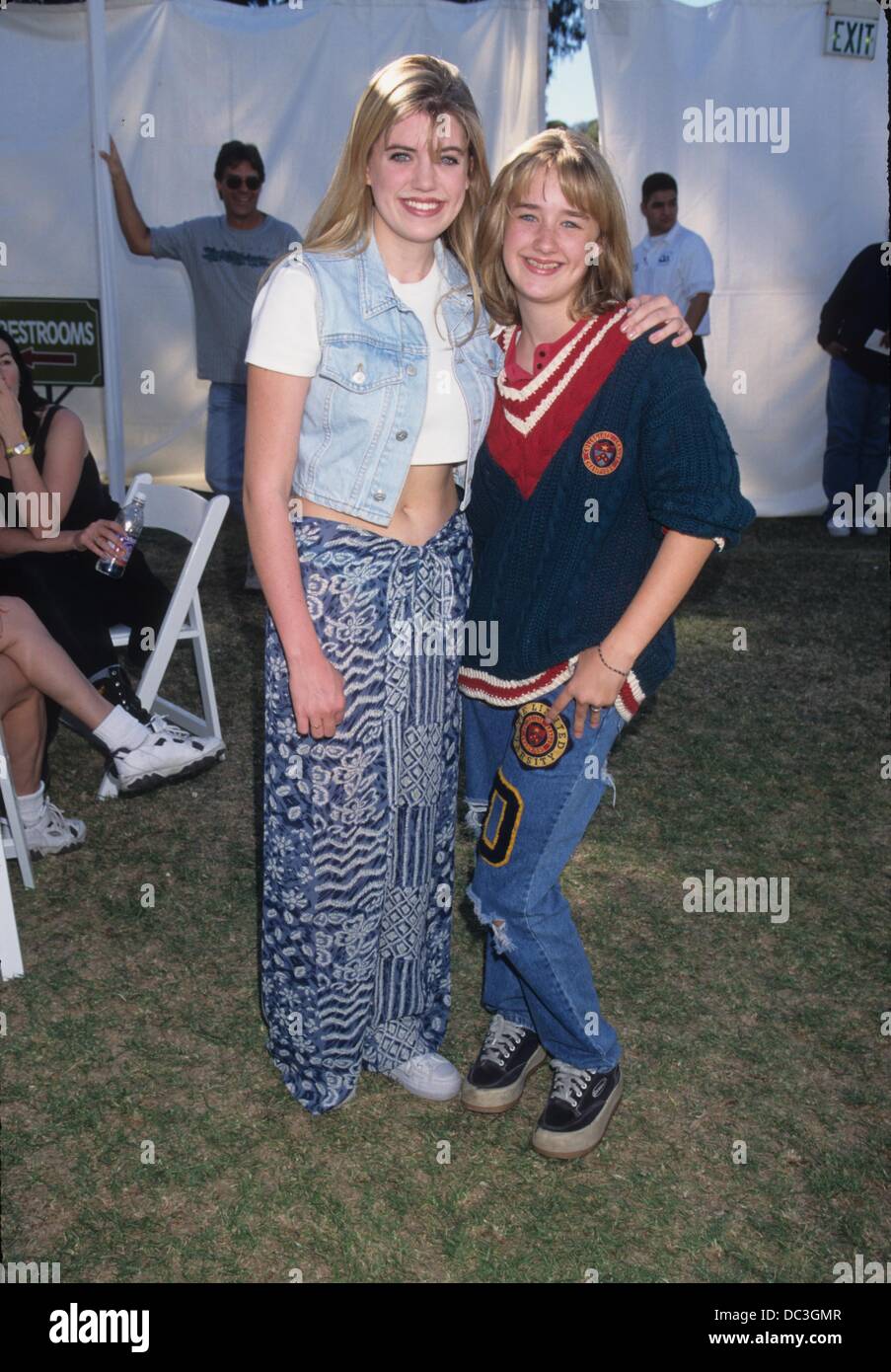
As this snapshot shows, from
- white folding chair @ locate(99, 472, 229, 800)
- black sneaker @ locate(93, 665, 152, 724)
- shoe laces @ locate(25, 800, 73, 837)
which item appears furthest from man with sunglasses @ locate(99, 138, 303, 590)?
shoe laces @ locate(25, 800, 73, 837)

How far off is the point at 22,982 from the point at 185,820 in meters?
1.03

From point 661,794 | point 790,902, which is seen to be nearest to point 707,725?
point 661,794

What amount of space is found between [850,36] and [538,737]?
8168 millimetres

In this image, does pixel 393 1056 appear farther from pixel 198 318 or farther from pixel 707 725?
pixel 198 318

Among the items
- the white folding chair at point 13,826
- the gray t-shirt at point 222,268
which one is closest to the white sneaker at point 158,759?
the white folding chair at point 13,826

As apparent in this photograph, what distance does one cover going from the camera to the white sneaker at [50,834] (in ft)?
12.8

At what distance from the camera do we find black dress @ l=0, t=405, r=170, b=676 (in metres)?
4.18

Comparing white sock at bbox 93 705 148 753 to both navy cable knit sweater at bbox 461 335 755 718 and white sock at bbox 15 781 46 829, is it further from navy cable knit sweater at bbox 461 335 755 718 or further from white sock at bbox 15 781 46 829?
navy cable knit sweater at bbox 461 335 755 718

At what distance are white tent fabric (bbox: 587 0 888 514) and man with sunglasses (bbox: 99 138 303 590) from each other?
280cm

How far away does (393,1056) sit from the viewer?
286 centimetres

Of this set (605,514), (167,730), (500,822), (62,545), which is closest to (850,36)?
(62,545)

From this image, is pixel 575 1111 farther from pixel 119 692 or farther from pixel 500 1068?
pixel 119 692

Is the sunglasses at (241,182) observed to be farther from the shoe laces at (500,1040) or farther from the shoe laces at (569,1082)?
the shoe laces at (569,1082)

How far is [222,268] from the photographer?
693 centimetres
